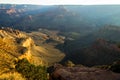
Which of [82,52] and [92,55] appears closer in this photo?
[92,55]

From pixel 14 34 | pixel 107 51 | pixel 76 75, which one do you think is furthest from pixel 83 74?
pixel 14 34

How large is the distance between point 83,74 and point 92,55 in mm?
116139

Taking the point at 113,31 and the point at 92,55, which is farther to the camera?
the point at 113,31

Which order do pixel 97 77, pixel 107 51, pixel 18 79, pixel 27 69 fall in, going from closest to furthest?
pixel 18 79, pixel 97 77, pixel 27 69, pixel 107 51

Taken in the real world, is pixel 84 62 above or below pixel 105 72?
below

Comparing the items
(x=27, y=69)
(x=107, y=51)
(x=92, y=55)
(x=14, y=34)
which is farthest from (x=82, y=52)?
(x=27, y=69)

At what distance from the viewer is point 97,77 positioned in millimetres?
18844

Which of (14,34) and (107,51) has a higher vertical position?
(14,34)

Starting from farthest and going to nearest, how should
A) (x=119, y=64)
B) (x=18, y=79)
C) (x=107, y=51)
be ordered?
(x=107, y=51) → (x=119, y=64) → (x=18, y=79)

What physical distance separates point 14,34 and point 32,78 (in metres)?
158

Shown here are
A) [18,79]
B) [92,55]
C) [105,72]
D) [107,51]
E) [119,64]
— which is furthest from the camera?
[92,55]

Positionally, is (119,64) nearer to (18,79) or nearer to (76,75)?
(76,75)

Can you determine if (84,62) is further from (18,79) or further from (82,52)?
(18,79)

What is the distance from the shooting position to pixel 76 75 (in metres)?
19.3
